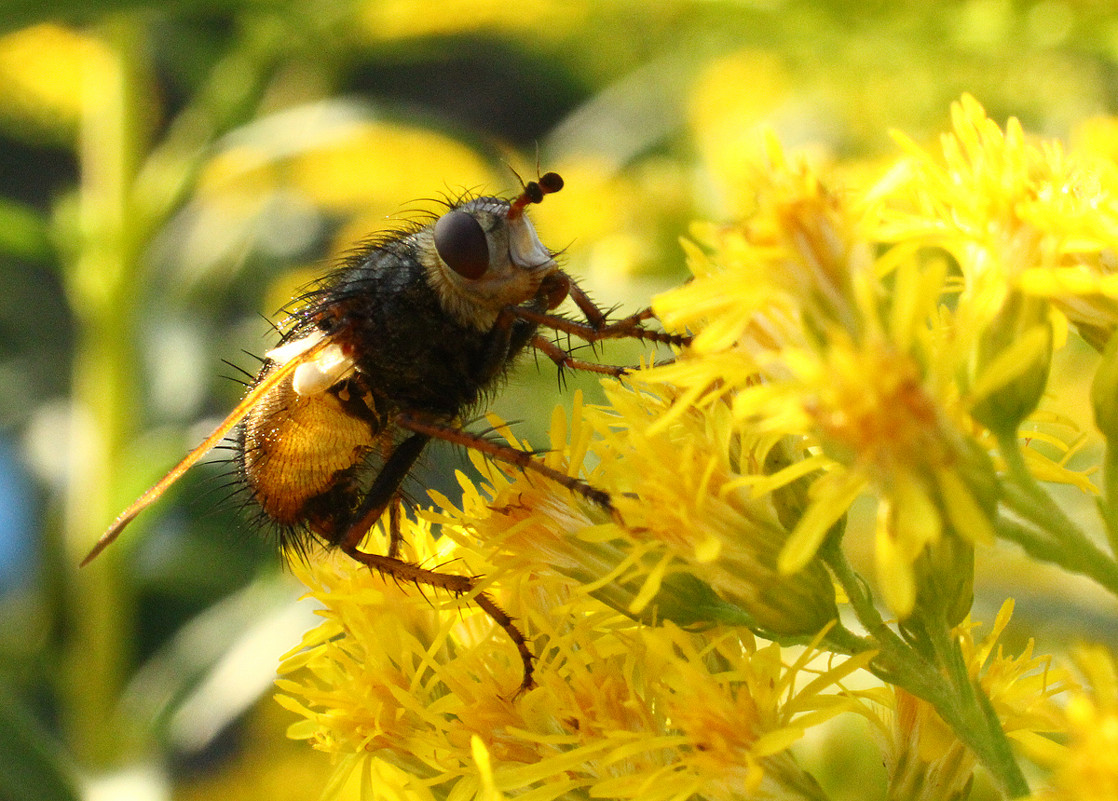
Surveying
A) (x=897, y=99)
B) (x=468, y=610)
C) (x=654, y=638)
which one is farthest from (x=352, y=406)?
(x=897, y=99)

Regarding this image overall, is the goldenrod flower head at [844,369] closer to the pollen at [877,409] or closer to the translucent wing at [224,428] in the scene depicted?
the pollen at [877,409]

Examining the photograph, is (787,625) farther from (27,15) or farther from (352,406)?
(27,15)

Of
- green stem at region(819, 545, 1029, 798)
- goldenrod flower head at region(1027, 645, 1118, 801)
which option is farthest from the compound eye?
goldenrod flower head at region(1027, 645, 1118, 801)

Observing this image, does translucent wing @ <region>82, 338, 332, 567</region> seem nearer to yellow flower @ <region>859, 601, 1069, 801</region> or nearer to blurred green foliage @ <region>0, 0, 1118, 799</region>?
blurred green foliage @ <region>0, 0, 1118, 799</region>

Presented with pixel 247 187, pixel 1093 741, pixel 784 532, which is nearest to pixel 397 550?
pixel 784 532

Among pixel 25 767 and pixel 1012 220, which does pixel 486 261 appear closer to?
pixel 1012 220

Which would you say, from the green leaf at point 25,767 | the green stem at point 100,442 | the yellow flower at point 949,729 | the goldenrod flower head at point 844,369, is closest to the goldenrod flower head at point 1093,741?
the goldenrod flower head at point 844,369
